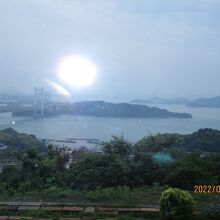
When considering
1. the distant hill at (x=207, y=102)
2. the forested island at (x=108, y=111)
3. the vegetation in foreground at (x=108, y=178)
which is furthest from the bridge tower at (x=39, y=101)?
the vegetation in foreground at (x=108, y=178)

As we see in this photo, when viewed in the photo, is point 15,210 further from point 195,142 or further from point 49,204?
point 195,142

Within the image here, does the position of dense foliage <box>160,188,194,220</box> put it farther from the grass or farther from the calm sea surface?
the calm sea surface

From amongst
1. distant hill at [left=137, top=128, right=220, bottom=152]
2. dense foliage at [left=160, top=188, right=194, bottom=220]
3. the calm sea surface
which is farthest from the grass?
the calm sea surface

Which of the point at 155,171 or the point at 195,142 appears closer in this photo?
the point at 155,171

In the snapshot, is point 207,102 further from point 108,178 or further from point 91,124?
point 108,178

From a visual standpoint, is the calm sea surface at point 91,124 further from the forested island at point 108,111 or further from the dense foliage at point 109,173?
the dense foliage at point 109,173

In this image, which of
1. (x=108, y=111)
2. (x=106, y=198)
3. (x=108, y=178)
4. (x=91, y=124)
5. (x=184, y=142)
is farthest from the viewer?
(x=108, y=111)

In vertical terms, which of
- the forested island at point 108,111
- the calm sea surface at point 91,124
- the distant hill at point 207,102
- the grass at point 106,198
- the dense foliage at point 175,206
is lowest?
the calm sea surface at point 91,124

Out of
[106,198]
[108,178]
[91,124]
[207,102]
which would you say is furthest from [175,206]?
[207,102]

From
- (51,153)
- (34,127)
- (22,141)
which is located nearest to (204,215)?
(51,153)
